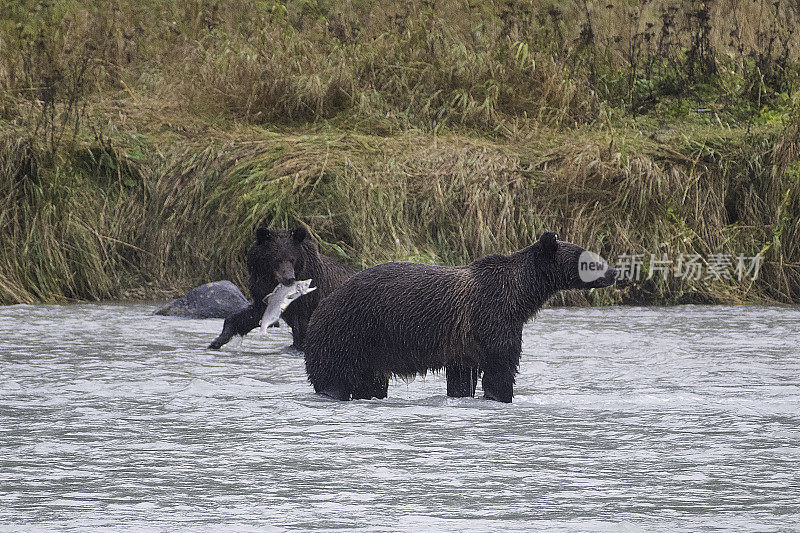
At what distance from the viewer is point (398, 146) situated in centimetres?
1351

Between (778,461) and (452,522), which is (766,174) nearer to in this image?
(778,461)

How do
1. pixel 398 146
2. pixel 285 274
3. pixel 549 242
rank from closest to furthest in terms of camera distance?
pixel 549 242 < pixel 285 274 < pixel 398 146

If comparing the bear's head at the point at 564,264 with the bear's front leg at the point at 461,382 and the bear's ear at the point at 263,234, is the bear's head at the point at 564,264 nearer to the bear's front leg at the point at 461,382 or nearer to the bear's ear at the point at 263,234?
the bear's front leg at the point at 461,382

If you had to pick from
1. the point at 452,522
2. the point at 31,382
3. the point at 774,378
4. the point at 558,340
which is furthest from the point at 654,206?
the point at 452,522

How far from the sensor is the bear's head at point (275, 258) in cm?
880

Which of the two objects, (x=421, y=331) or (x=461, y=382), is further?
(x=461, y=382)

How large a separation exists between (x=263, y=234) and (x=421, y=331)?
237 centimetres

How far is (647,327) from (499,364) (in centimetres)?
412

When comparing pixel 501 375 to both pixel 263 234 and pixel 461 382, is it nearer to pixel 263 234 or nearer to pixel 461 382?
pixel 461 382

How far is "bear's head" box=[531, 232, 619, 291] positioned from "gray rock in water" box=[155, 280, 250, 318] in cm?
473

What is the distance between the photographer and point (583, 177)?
41.9 feet

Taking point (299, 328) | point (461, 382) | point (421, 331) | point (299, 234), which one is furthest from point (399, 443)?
point (299, 328)

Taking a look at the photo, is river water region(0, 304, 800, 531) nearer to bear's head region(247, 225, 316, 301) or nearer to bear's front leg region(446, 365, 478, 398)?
bear's front leg region(446, 365, 478, 398)

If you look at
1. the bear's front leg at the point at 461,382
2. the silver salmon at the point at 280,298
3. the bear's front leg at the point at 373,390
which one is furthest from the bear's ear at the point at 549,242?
the silver salmon at the point at 280,298
